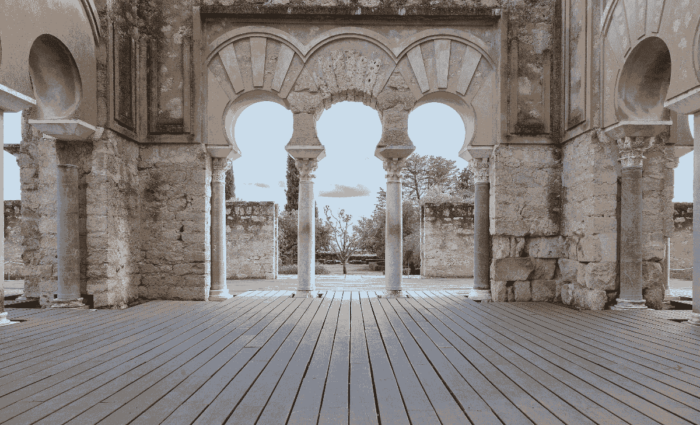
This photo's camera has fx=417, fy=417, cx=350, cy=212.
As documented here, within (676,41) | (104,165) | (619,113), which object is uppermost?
(676,41)

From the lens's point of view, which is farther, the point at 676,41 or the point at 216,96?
the point at 216,96

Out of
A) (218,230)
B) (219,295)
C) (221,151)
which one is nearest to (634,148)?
(221,151)

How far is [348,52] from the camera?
21.0 feet

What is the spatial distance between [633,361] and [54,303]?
635cm

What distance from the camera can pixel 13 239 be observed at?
10617mm

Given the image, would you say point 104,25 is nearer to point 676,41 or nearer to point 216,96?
point 216,96

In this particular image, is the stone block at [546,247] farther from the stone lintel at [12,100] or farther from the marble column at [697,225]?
the stone lintel at [12,100]

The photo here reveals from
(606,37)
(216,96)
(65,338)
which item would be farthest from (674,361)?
(216,96)

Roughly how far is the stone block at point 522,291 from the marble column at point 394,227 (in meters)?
1.68

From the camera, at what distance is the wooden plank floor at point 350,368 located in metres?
2.24

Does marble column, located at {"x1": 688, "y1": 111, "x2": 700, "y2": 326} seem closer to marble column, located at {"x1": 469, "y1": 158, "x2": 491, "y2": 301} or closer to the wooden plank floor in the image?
the wooden plank floor

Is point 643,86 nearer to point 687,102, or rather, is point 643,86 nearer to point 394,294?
point 687,102

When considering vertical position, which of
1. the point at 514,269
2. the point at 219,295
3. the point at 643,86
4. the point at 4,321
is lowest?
the point at 219,295

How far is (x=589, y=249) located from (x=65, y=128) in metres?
6.73
